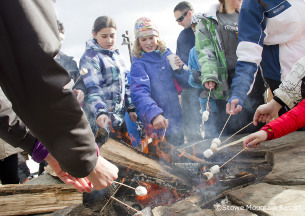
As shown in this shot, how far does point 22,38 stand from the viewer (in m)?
0.98

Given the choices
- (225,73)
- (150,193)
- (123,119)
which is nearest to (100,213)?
(150,193)

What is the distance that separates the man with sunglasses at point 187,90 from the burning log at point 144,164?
2.57 meters

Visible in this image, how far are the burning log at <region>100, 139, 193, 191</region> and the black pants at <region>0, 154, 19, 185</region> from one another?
2.58 metres

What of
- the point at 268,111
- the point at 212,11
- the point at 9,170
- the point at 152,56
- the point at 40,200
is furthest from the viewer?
the point at 152,56

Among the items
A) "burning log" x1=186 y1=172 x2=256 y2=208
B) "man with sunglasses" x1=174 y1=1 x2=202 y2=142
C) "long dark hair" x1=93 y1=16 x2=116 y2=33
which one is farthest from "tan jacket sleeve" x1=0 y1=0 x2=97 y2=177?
"man with sunglasses" x1=174 y1=1 x2=202 y2=142

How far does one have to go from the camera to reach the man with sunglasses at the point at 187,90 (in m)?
5.08

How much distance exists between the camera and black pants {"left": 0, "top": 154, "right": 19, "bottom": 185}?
13.1ft

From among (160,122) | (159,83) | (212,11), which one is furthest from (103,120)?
(212,11)

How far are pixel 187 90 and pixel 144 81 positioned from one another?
4.57 ft

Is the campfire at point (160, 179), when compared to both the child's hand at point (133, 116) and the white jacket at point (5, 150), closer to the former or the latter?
the child's hand at point (133, 116)

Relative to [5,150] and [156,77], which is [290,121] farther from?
[5,150]

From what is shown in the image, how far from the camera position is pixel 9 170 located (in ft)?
13.2

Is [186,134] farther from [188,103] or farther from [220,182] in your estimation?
[220,182]

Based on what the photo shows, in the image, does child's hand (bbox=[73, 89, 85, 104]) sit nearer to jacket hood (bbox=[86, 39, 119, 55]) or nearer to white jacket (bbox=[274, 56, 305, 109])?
jacket hood (bbox=[86, 39, 119, 55])
